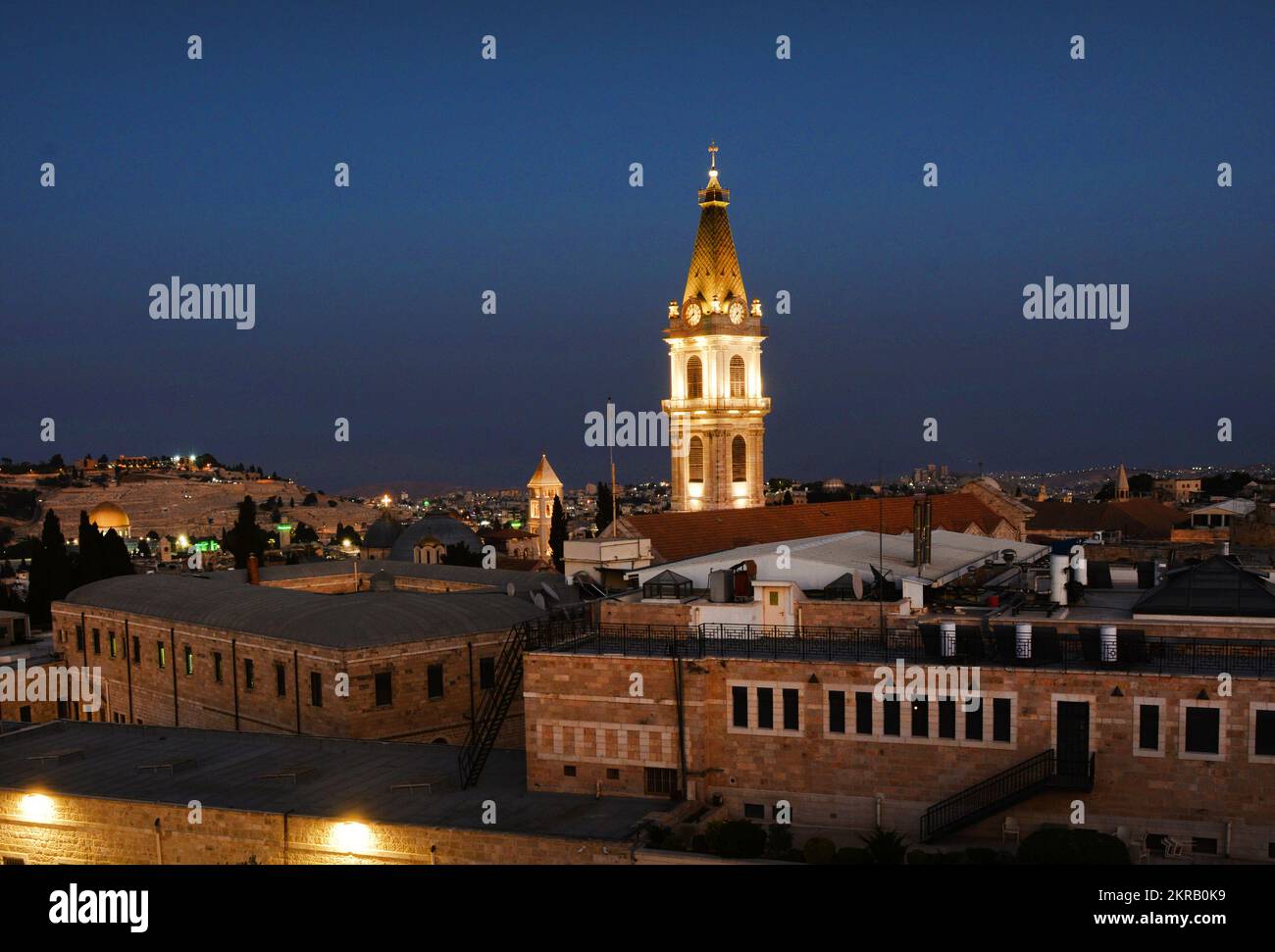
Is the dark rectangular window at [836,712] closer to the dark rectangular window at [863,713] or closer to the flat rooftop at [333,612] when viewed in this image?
the dark rectangular window at [863,713]

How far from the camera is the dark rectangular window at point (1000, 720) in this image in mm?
29781

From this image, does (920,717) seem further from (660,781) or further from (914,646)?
(660,781)

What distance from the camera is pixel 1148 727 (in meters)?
28.7

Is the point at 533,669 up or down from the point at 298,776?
up

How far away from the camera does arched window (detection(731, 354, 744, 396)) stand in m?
84.0

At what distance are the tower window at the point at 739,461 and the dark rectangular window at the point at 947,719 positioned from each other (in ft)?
177

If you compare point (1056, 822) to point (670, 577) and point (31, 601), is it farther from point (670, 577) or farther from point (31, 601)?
point (31, 601)

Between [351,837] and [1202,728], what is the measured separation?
21452 millimetres

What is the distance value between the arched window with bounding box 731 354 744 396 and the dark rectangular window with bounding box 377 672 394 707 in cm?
4538

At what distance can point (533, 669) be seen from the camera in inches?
1323
